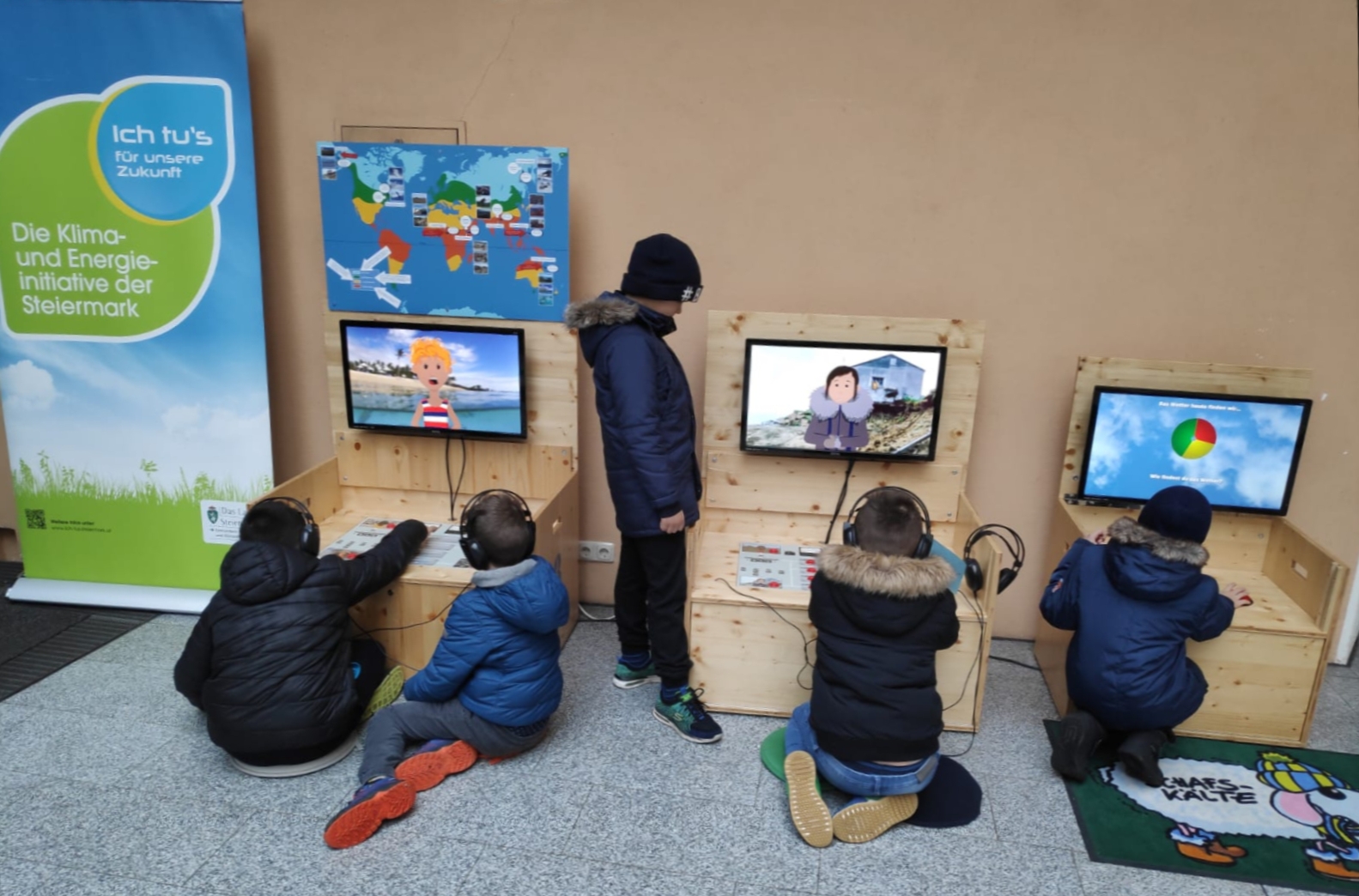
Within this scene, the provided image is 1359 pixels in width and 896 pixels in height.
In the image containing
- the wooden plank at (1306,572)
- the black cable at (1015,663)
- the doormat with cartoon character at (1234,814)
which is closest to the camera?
the doormat with cartoon character at (1234,814)

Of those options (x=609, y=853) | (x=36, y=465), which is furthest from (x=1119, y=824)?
(x=36, y=465)

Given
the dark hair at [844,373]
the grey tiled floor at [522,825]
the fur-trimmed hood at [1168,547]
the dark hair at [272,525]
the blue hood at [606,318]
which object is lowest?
the grey tiled floor at [522,825]

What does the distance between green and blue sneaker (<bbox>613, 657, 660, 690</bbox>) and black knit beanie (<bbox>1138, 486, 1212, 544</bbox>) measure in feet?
5.59

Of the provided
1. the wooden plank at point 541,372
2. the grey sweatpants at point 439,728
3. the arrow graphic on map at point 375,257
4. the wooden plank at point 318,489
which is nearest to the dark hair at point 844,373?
the wooden plank at point 541,372

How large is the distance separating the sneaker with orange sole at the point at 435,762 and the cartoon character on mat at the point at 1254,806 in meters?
1.96

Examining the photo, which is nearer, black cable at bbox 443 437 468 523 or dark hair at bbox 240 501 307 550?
dark hair at bbox 240 501 307 550

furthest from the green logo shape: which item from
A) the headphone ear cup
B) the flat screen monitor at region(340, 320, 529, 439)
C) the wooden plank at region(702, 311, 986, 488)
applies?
the headphone ear cup

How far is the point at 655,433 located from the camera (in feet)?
8.41

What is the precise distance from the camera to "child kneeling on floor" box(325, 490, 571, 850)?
2.43 metres

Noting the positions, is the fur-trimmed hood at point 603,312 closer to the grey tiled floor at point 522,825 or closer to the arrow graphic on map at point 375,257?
the arrow graphic on map at point 375,257

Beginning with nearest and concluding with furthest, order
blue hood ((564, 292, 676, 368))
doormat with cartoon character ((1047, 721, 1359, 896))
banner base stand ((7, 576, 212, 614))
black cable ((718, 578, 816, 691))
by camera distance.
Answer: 1. doormat with cartoon character ((1047, 721, 1359, 896))
2. blue hood ((564, 292, 676, 368))
3. black cable ((718, 578, 816, 691))
4. banner base stand ((7, 576, 212, 614))

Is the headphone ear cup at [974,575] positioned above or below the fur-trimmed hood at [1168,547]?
below

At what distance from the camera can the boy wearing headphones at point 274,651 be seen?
2.38 meters

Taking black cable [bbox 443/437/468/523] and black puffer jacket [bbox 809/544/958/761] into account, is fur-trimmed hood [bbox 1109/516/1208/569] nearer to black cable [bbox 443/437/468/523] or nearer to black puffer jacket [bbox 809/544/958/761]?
black puffer jacket [bbox 809/544/958/761]
